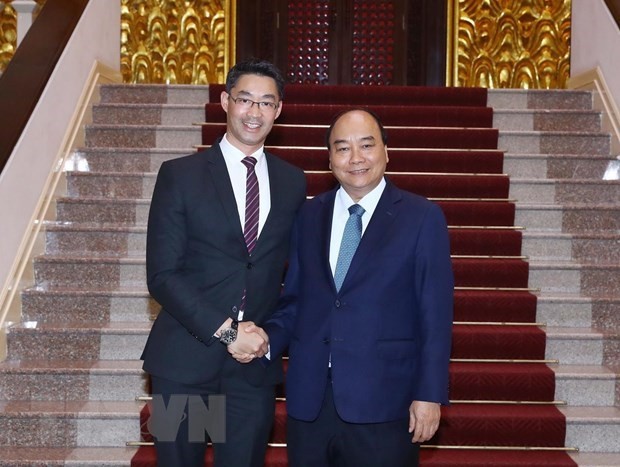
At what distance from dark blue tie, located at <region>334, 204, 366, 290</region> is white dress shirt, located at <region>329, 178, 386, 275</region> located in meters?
0.02

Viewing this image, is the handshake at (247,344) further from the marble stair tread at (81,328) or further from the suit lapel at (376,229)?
the marble stair tread at (81,328)

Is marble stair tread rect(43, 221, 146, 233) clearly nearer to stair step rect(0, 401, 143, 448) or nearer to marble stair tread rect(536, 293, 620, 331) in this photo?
stair step rect(0, 401, 143, 448)

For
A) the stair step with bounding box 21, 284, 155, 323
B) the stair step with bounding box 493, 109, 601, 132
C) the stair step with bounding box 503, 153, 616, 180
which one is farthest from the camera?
the stair step with bounding box 493, 109, 601, 132

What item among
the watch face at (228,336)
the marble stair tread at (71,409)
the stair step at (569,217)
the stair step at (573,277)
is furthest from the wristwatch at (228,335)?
the stair step at (569,217)

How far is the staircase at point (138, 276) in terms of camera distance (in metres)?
3.40

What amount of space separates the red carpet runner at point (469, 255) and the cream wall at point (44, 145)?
84cm

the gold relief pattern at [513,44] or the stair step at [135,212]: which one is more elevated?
the gold relief pattern at [513,44]

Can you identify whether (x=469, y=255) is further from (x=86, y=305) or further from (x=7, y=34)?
(x=7, y=34)

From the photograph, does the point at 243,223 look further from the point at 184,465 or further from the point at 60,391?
the point at 60,391

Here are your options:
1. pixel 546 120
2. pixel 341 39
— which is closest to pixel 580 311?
pixel 546 120

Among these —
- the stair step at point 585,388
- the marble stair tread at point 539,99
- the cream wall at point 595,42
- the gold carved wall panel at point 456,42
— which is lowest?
the stair step at point 585,388

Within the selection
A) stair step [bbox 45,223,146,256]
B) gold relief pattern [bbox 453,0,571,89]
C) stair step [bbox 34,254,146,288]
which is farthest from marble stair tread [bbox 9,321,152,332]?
gold relief pattern [bbox 453,0,571,89]

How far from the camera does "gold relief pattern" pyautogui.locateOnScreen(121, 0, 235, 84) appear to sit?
670cm

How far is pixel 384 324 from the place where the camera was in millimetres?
2059
